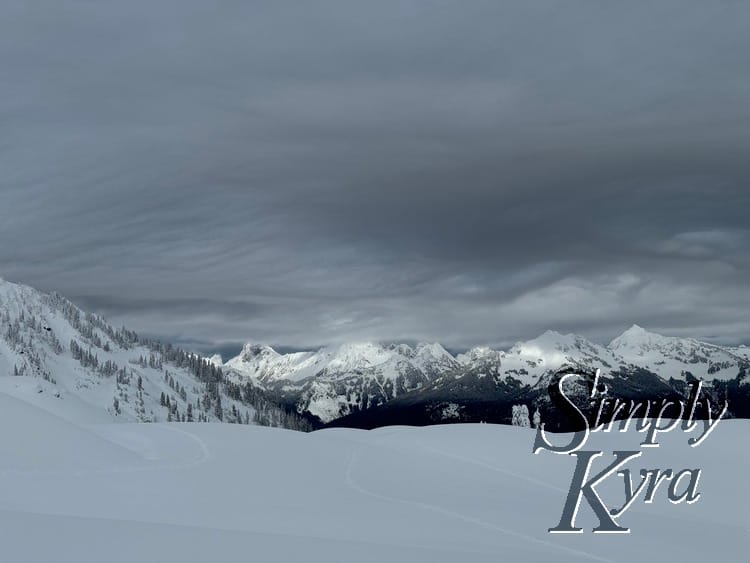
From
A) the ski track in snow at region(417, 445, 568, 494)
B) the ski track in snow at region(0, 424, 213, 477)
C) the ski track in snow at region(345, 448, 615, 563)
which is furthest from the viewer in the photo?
the ski track in snow at region(417, 445, 568, 494)

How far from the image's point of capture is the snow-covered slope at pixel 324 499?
54.2ft

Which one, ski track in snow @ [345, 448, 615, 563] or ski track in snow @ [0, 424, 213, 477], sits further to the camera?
ski track in snow @ [0, 424, 213, 477]

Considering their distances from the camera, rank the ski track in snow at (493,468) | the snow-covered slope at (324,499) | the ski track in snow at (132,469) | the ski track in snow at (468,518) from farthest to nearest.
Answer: the ski track in snow at (493,468)
the ski track in snow at (132,469)
the ski track in snow at (468,518)
the snow-covered slope at (324,499)

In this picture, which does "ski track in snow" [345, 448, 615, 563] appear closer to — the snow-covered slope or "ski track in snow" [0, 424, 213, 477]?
the snow-covered slope

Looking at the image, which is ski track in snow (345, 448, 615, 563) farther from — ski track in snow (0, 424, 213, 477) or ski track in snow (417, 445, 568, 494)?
ski track in snow (417, 445, 568, 494)

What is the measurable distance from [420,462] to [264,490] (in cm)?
1156

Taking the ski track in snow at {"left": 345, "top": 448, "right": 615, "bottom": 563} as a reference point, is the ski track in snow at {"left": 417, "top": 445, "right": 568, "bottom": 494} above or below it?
above

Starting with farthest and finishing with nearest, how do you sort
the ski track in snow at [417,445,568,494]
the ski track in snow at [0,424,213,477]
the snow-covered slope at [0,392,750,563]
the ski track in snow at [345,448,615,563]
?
the ski track in snow at [417,445,568,494] < the ski track in snow at [0,424,213,477] < the ski track in snow at [345,448,615,563] < the snow-covered slope at [0,392,750,563]

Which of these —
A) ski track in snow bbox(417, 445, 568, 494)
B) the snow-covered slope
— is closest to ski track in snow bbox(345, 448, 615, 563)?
the snow-covered slope

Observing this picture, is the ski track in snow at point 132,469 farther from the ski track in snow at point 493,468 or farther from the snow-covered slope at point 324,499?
the ski track in snow at point 493,468

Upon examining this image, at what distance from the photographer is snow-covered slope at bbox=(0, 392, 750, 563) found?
1653 centimetres

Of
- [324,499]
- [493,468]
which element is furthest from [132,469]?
[493,468]

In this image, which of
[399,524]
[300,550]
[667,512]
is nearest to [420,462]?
[667,512]

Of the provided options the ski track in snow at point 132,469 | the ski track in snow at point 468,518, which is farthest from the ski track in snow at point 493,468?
the ski track in snow at point 132,469
